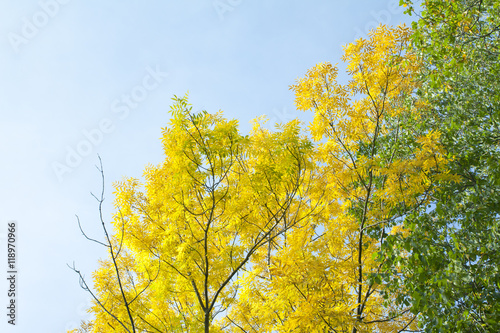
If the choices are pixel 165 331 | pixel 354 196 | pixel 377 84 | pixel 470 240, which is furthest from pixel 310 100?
pixel 165 331

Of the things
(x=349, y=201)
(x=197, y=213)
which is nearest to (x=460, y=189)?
(x=349, y=201)

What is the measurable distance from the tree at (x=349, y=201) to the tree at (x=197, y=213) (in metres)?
0.52

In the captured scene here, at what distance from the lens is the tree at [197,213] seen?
4645mm

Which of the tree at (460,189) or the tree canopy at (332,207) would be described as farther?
the tree canopy at (332,207)

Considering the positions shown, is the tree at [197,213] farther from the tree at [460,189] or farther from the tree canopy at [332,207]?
the tree at [460,189]

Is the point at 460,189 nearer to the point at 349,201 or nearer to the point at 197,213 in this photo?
the point at 349,201

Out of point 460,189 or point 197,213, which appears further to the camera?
point 460,189

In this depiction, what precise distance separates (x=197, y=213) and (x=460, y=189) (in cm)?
461

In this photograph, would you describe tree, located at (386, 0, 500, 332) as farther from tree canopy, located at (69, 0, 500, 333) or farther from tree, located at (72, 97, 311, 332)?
tree, located at (72, 97, 311, 332)

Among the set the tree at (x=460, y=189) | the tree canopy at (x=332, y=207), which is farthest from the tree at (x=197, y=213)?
the tree at (x=460, y=189)

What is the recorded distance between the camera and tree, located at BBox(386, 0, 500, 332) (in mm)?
3709

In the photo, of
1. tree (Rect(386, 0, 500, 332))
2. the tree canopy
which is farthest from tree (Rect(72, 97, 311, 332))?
tree (Rect(386, 0, 500, 332))

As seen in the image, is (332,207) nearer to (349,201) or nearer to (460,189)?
(349,201)

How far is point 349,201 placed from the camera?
20.5 ft
